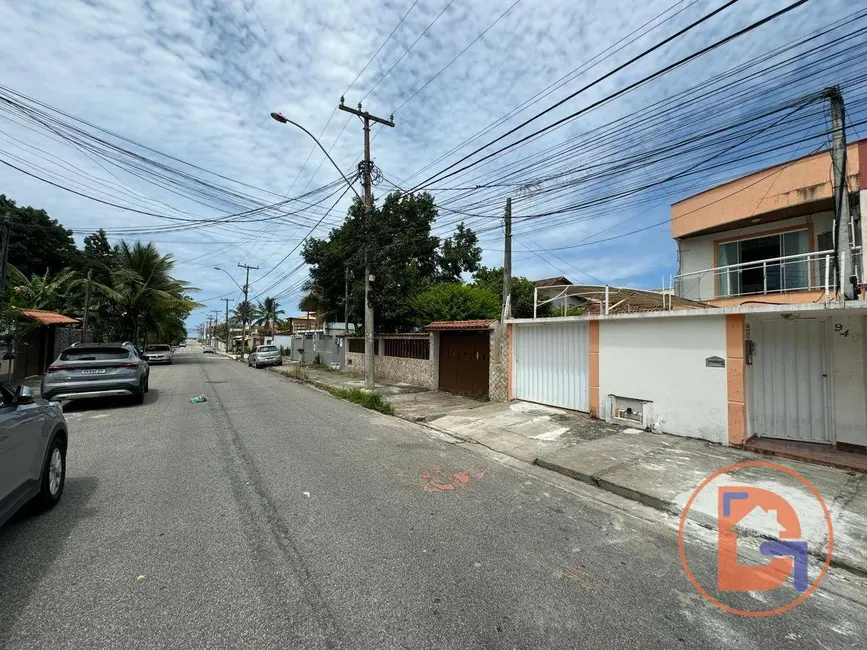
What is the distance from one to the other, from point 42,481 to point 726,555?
596 cm

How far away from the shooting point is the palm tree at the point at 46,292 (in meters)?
19.8

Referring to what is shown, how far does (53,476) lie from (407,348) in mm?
12731

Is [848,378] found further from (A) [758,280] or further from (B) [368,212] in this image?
(B) [368,212]

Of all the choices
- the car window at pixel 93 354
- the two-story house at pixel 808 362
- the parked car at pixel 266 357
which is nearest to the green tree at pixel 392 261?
the parked car at pixel 266 357

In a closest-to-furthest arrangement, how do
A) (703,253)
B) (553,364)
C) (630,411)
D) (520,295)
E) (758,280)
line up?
(630,411) < (553,364) < (758,280) < (703,253) < (520,295)

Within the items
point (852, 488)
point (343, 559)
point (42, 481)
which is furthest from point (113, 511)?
point (852, 488)

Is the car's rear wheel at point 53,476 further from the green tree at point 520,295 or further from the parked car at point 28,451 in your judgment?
the green tree at point 520,295

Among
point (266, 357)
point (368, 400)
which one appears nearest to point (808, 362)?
point (368, 400)

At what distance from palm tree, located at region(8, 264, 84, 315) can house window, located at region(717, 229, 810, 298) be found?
26292 mm

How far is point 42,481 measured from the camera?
3703mm

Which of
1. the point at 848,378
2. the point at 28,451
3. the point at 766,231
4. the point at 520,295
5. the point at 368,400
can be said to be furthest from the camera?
the point at 520,295

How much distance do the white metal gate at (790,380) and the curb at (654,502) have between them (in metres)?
3.45

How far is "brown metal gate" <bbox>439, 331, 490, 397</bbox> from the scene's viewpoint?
12.1m

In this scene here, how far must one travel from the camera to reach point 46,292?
20953 mm
